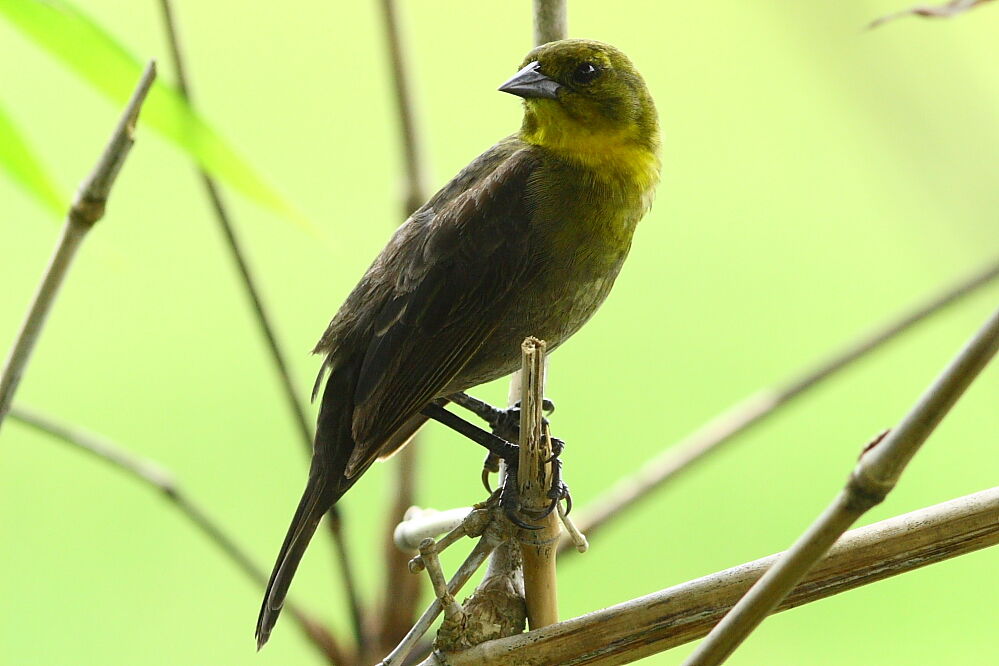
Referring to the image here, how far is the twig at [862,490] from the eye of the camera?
2.09ft

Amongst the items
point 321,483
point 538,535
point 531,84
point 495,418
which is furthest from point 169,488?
point 531,84

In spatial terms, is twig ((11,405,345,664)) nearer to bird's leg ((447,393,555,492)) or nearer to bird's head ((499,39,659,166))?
bird's leg ((447,393,555,492))

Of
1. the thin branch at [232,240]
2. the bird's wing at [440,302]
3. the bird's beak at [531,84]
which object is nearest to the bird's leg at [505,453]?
the bird's wing at [440,302]

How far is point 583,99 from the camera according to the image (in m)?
1.55

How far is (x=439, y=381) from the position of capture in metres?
1.47

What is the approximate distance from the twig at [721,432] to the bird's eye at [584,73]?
0.56m

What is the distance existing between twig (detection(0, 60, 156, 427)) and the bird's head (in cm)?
74

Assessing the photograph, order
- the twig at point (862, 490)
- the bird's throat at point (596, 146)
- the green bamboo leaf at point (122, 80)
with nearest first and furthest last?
the twig at point (862, 490) < the green bamboo leaf at point (122, 80) < the bird's throat at point (596, 146)

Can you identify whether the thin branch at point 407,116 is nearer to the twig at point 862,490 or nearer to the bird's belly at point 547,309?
the bird's belly at point 547,309

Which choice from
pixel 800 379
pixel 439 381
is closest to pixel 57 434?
pixel 439 381

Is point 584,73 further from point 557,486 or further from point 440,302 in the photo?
point 557,486

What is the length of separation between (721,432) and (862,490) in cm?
97

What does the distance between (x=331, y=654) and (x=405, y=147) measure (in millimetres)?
811

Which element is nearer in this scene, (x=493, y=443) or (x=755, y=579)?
(x=755, y=579)
